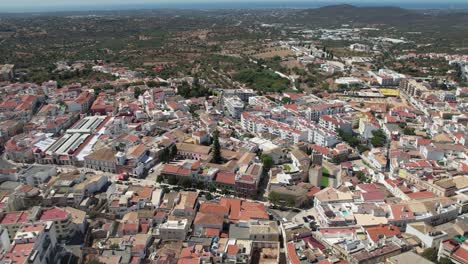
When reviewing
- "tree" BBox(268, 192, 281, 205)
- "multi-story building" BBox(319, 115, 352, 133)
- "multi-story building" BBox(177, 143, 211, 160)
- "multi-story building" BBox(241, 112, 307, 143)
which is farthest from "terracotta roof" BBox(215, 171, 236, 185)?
"multi-story building" BBox(319, 115, 352, 133)

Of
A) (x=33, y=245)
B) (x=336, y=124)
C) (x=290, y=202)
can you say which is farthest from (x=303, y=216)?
(x=336, y=124)

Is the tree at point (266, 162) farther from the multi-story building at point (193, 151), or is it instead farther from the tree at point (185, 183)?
the tree at point (185, 183)

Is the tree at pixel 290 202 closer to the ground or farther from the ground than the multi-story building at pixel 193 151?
closer to the ground

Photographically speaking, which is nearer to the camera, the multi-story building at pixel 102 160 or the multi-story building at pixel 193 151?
the multi-story building at pixel 102 160

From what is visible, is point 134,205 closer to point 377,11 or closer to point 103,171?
point 103,171

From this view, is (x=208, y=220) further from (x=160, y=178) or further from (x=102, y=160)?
(x=102, y=160)

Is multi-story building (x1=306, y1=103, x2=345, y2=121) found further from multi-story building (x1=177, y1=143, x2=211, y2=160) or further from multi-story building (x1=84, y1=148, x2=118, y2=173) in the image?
multi-story building (x1=84, y1=148, x2=118, y2=173)

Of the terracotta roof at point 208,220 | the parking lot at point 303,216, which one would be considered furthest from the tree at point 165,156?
the parking lot at point 303,216
